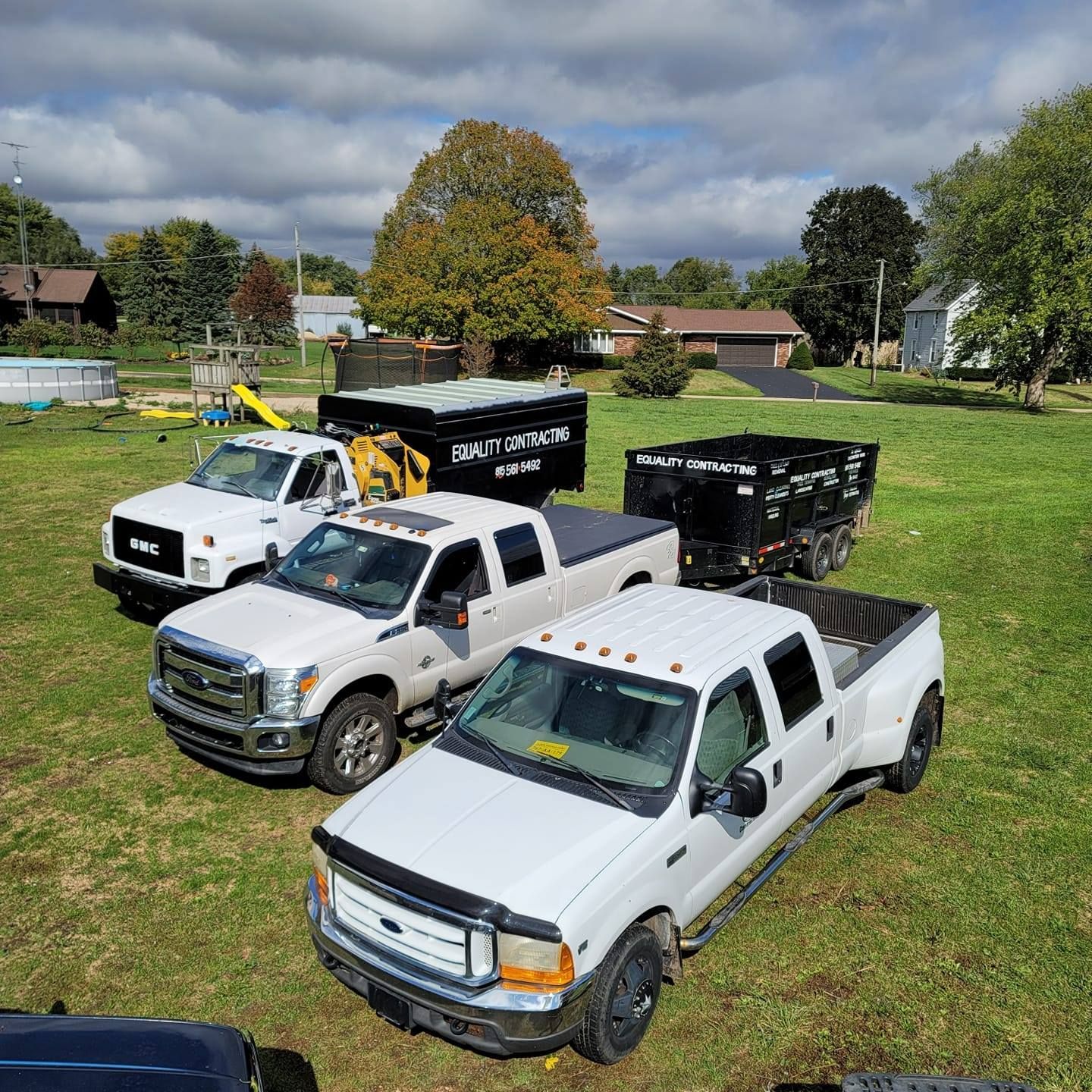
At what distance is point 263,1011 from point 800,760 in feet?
10.9

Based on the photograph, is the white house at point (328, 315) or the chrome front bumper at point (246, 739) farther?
the white house at point (328, 315)

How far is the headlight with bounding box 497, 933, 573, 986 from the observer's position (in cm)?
392

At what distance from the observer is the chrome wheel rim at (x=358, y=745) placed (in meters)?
6.86

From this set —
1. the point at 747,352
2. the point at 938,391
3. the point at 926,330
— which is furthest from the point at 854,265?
the point at 938,391

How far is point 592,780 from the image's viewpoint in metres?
4.74

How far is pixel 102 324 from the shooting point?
2889 inches

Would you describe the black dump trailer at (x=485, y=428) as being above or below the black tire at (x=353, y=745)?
above

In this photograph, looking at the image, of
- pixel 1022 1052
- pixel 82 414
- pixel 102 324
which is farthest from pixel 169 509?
pixel 102 324

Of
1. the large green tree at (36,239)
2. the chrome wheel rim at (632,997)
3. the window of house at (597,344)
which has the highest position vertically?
the large green tree at (36,239)

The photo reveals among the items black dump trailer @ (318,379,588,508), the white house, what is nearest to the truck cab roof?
black dump trailer @ (318,379,588,508)

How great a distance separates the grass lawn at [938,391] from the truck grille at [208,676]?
44.0m

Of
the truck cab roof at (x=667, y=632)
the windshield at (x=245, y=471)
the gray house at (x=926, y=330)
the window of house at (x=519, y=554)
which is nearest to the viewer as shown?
the truck cab roof at (x=667, y=632)

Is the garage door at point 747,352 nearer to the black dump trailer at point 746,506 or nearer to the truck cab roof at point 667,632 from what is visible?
the black dump trailer at point 746,506

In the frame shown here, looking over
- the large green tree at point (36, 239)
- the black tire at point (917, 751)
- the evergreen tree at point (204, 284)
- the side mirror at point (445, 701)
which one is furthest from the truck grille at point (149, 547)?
the large green tree at point (36, 239)
